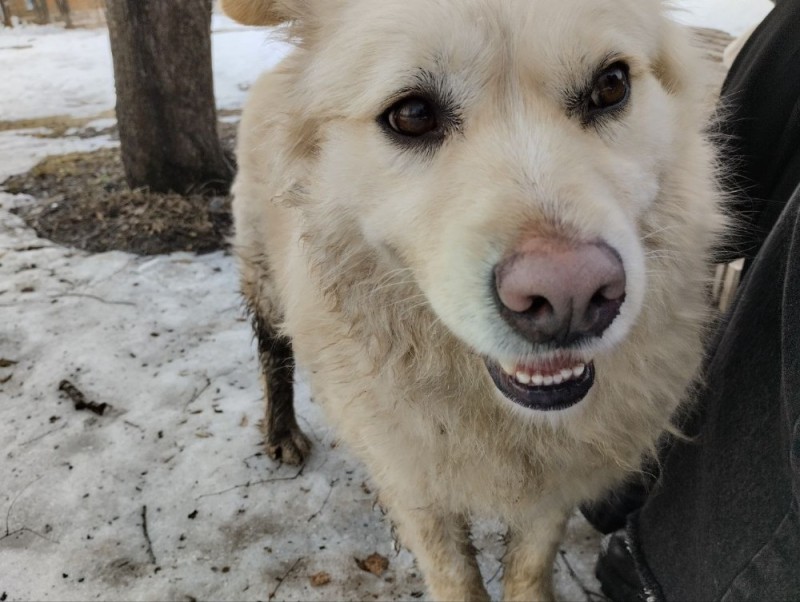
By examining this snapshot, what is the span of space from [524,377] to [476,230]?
363mm

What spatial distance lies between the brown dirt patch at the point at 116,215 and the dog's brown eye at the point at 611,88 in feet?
10.9

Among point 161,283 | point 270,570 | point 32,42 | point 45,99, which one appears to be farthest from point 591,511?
point 45,99

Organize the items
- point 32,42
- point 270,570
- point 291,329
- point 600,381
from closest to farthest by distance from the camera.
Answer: point 600,381 < point 291,329 < point 270,570 < point 32,42

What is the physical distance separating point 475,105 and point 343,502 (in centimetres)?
181

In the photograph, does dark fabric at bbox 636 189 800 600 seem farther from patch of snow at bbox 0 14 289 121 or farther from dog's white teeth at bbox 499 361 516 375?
patch of snow at bbox 0 14 289 121

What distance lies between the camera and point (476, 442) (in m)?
1.65

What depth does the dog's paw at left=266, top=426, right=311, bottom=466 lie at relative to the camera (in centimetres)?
277

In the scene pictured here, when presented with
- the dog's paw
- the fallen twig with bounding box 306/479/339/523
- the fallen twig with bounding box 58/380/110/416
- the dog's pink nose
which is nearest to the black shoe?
the fallen twig with bounding box 306/479/339/523

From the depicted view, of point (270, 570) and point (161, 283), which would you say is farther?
point (161, 283)

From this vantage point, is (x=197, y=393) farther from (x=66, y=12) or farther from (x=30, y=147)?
(x=66, y=12)

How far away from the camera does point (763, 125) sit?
73.9 inches

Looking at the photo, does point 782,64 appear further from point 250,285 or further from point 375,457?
point 250,285

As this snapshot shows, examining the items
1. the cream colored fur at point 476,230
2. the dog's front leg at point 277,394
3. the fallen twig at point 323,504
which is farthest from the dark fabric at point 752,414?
the dog's front leg at point 277,394

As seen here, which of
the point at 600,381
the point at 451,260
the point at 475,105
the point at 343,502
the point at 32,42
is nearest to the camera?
the point at 451,260
